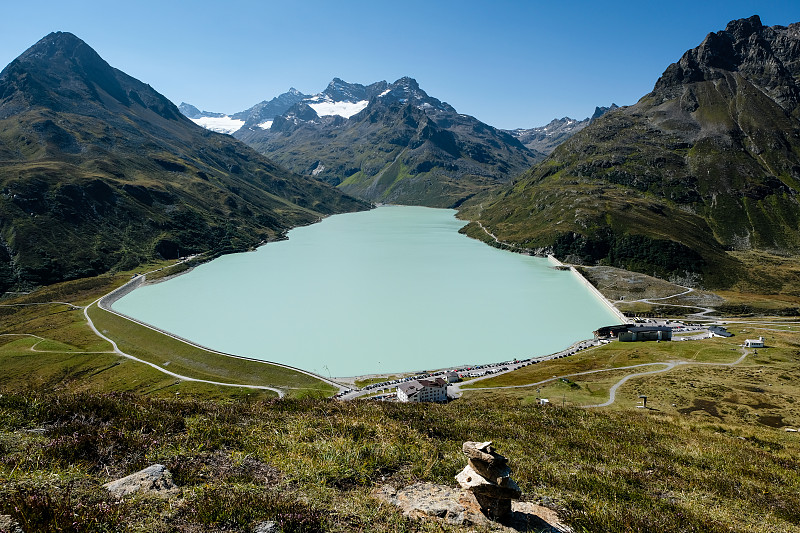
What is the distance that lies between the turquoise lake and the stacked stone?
75.9 meters

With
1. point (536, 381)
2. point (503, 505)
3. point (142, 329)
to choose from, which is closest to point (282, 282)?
point (142, 329)

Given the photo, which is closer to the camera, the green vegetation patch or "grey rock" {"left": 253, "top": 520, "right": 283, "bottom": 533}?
"grey rock" {"left": 253, "top": 520, "right": 283, "bottom": 533}

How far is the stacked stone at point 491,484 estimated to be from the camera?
28.9ft

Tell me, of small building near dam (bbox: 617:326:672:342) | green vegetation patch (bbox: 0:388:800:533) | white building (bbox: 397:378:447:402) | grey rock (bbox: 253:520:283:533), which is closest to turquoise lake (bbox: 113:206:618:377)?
small building near dam (bbox: 617:326:672:342)

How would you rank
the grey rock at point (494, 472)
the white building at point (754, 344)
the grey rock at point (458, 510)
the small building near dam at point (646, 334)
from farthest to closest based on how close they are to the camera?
the small building near dam at point (646, 334) → the white building at point (754, 344) → the grey rock at point (494, 472) → the grey rock at point (458, 510)

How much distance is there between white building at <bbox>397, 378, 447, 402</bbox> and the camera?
61.3 metres

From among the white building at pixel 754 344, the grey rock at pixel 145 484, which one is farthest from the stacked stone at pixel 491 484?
the white building at pixel 754 344

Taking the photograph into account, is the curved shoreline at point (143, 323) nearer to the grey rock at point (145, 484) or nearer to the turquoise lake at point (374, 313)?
the turquoise lake at point (374, 313)

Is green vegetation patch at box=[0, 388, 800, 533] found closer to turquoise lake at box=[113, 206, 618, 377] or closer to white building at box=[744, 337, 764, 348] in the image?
turquoise lake at box=[113, 206, 618, 377]

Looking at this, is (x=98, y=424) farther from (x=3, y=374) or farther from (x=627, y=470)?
(x=3, y=374)

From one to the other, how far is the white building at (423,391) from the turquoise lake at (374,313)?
21.6m

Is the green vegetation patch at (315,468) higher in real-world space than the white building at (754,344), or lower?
higher

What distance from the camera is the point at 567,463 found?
15250mm

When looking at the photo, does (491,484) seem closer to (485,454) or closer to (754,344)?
(485,454)
